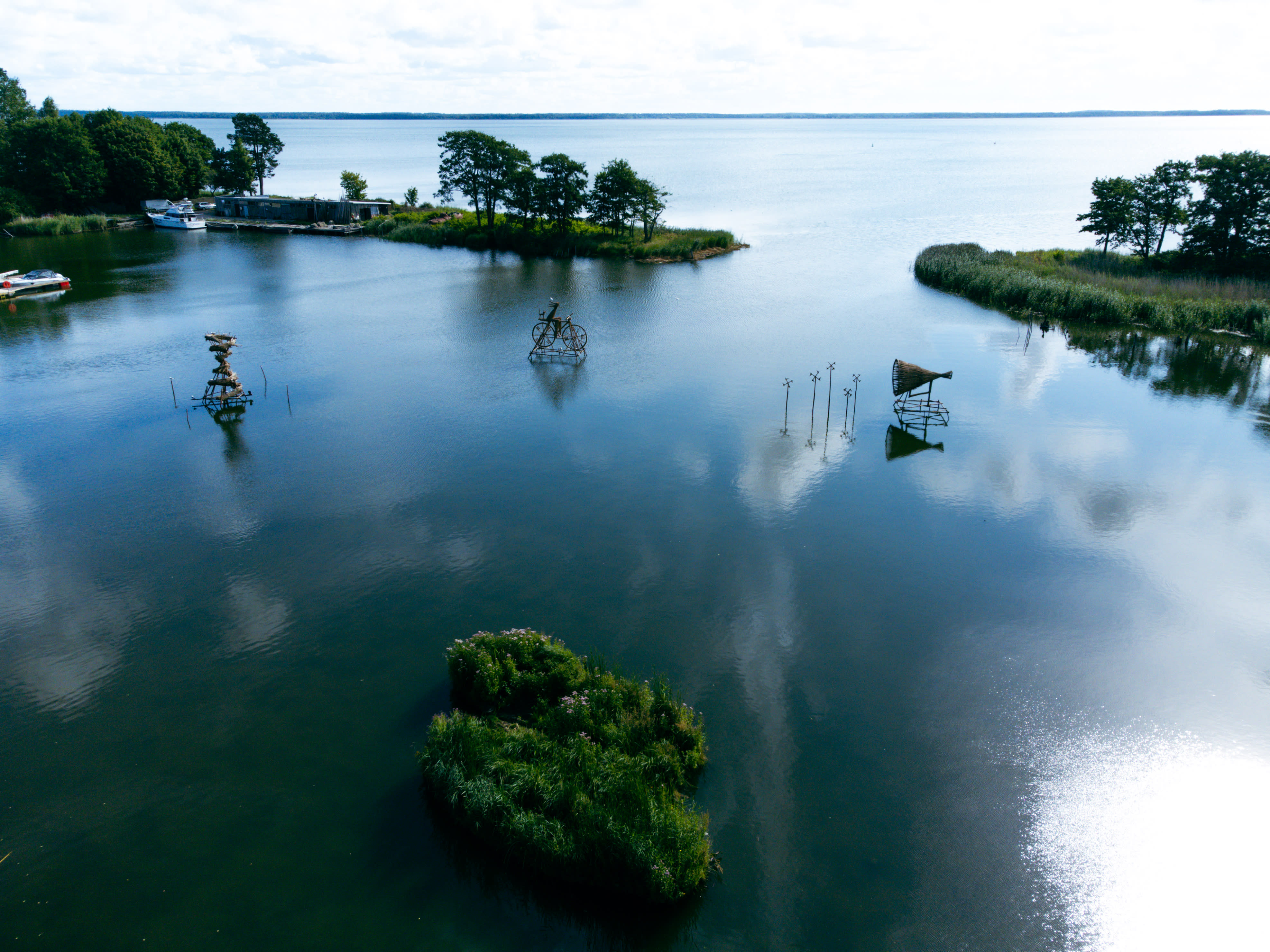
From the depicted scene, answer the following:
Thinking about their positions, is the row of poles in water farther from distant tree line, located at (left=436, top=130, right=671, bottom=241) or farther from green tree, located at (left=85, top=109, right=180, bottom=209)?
green tree, located at (left=85, top=109, right=180, bottom=209)

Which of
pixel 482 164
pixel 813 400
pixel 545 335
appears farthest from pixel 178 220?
pixel 813 400

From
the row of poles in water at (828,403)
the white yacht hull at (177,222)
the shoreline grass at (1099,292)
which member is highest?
the white yacht hull at (177,222)

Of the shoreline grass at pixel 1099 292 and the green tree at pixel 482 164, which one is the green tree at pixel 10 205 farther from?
the shoreline grass at pixel 1099 292

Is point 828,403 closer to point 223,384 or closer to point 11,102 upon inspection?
point 223,384

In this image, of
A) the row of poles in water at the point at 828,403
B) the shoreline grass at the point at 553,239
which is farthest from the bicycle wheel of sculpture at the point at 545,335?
the shoreline grass at the point at 553,239

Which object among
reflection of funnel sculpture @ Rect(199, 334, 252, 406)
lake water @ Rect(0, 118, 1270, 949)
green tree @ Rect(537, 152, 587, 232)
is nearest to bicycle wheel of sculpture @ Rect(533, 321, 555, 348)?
lake water @ Rect(0, 118, 1270, 949)
